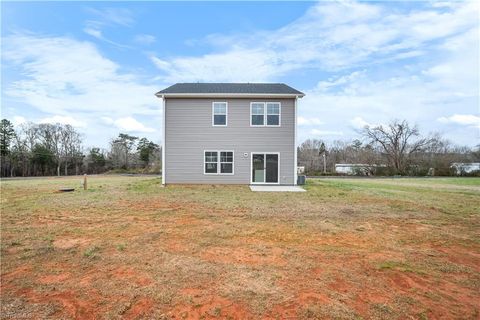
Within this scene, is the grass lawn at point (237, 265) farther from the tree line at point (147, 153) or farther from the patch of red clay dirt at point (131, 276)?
the tree line at point (147, 153)

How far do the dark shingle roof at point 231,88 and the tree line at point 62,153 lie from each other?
1665 cm

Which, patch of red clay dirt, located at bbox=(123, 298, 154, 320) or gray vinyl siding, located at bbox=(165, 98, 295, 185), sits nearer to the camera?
patch of red clay dirt, located at bbox=(123, 298, 154, 320)

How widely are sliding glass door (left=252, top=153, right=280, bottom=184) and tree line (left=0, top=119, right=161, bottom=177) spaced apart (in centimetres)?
1849

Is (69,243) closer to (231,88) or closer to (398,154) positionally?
(231,88)

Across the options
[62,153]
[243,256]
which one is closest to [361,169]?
[243,256]

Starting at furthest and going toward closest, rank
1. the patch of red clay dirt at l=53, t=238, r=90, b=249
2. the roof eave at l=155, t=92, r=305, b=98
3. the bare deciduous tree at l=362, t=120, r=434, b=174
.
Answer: the bare deciduous tree at l=362, t=120, r=434, b=174 < the roof eave at l=155, t=92, r=305, b=98 < the patch of red clay dirt at l=53, t=238, r=90, b=249

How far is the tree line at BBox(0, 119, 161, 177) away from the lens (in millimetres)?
29281

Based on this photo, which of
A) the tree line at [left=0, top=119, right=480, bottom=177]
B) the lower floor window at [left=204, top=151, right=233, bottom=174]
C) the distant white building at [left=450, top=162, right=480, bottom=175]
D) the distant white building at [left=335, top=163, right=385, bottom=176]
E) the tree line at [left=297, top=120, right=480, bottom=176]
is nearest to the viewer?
the lower floor window at [left=204, top=151, right=233, bottom=174]

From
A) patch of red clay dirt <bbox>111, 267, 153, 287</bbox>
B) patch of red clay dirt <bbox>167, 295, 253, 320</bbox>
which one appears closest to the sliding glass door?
patch of red clay dirt <bbox>111, 267, 153, 287</bbox>

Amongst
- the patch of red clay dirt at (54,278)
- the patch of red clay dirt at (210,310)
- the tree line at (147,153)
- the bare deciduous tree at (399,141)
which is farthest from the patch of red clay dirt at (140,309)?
the bare deciduous tree at (399,141)

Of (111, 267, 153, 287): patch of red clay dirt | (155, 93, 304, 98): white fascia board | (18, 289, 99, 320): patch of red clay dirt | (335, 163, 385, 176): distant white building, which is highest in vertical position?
(155, 93, 304, 98): white fascia board

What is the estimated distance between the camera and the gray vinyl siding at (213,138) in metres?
14.5

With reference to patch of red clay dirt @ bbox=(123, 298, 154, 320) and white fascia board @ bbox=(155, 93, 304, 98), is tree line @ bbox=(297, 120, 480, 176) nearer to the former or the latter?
white fascia board @ bbox=(155, 93, 304, 98)

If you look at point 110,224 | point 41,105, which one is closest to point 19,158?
point 41,105
